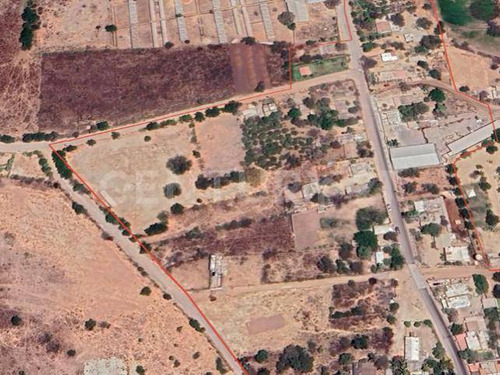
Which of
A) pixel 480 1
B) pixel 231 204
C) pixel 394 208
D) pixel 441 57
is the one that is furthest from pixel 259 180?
pixel 480 1

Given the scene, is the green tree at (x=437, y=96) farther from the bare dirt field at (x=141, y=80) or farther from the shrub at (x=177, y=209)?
the shrub at (x=177, y=209)

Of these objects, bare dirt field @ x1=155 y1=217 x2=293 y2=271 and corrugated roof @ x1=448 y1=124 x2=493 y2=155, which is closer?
bare dirt field @ x1=155 y1=217 x2=293 y2=271

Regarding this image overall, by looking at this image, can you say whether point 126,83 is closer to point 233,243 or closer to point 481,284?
point 233,243

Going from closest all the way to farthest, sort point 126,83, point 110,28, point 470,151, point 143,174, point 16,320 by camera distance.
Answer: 1. point 16,320
2. point 143,174
3. point 470,151
4. point 126,83
5. point 110,28

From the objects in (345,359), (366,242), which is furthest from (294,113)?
(345,359)

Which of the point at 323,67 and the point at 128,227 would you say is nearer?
the point at 128,227

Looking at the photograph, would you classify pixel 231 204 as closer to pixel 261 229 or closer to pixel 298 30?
pixel 261 229

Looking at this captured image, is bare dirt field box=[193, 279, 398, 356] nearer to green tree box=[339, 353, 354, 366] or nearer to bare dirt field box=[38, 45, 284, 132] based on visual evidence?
green tree box=[339, 353, 354, 366]

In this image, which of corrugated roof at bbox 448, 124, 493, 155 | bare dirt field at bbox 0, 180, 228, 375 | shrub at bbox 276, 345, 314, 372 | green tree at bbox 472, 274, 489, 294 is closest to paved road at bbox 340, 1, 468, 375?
green tree at bbox 472, 274, 489, 294
